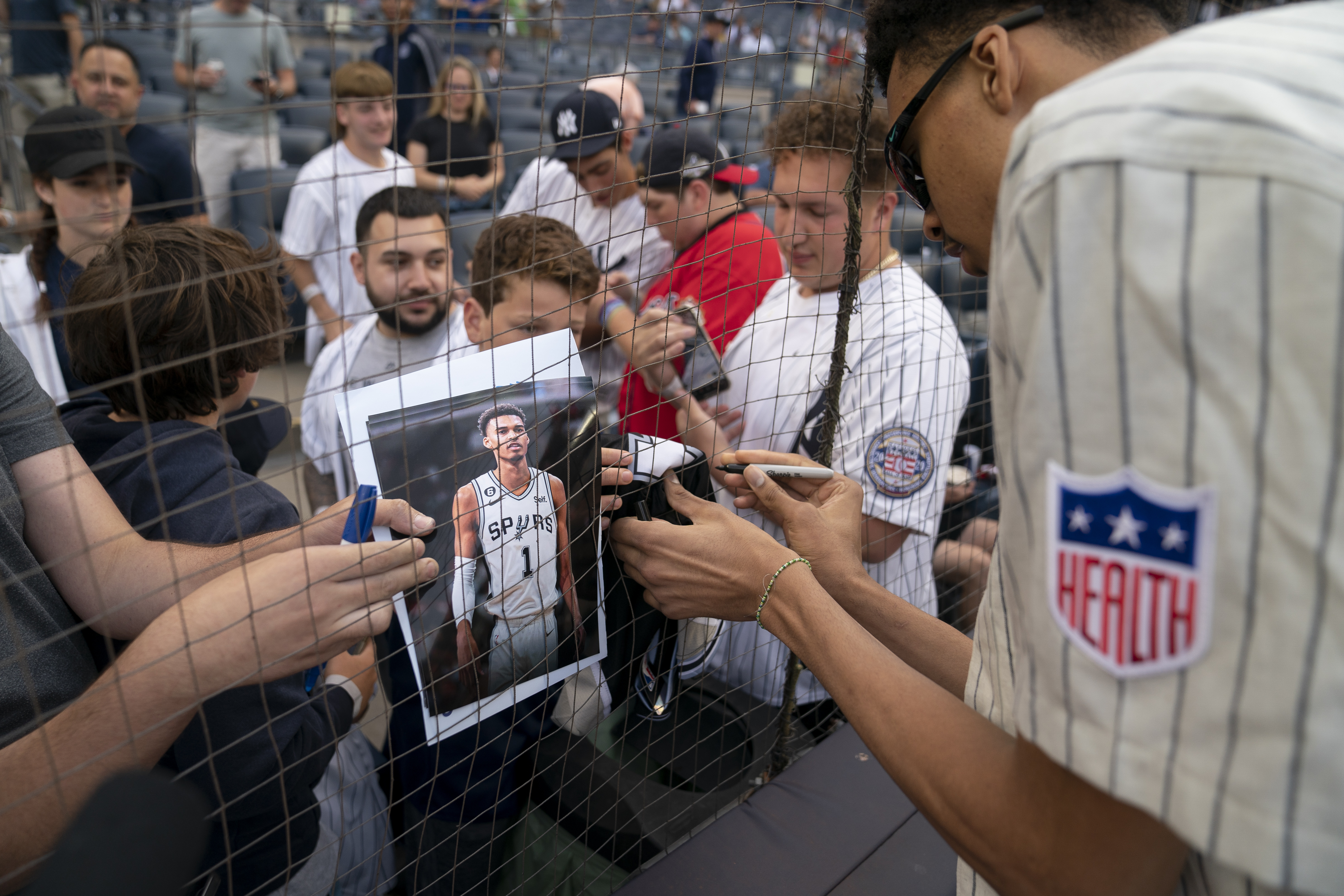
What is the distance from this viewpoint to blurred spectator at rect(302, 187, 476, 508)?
7.19 feet

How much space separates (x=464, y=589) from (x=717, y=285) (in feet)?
5.99

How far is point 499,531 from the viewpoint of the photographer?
3.25 ft

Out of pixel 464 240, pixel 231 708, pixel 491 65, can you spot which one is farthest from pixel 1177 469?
pixel 491 65

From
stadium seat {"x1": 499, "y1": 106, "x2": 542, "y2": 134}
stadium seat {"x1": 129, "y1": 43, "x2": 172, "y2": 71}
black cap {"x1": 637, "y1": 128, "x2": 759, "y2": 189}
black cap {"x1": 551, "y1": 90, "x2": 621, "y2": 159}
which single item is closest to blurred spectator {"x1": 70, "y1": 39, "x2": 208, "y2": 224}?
black cap {"x1": 551, "y1": 90, "x2": 621, "y2": 159}

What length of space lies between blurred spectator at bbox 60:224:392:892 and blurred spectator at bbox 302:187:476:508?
99cm

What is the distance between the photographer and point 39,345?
6.40 feet

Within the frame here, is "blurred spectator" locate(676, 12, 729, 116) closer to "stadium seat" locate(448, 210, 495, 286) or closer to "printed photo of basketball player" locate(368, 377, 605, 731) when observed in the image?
"stadium seat" locate(448, 210, 495, 286)

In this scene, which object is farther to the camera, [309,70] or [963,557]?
[309,70]

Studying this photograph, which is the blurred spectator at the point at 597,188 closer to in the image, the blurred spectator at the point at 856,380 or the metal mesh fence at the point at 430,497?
the metal mesh fence at the point at 430,497

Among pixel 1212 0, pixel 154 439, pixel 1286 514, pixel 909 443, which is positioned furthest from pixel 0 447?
pixel 1212 0

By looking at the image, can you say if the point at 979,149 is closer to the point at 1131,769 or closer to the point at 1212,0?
the point at 1131,769

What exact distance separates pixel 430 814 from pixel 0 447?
645 millimetres

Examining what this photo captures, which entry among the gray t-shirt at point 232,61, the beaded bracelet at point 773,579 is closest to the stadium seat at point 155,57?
the gray t-shirt at point 232,61

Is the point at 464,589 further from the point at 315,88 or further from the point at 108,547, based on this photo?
the point at 315,88
